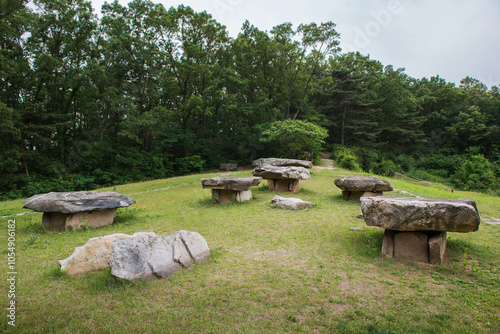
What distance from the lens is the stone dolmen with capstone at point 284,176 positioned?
10414 millimetres

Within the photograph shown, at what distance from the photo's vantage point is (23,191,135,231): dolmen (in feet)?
19.7

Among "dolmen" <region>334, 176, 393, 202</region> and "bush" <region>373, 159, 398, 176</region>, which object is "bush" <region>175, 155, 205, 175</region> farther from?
"dolmen" <region>334, 176, 393, 202</region>

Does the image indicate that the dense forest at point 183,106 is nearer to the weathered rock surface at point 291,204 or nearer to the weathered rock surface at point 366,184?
the weathered rock surface at point 366,184

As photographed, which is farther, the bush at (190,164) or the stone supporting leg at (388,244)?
the bush at (190,164)

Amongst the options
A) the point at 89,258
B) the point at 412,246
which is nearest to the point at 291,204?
the point at 412,246

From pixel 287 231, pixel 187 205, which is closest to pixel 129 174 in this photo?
pixel 187 205

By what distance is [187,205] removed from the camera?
30.4 feet

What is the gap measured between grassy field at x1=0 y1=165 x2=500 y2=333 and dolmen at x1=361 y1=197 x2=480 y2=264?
0.22m

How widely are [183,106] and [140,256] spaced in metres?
23.3

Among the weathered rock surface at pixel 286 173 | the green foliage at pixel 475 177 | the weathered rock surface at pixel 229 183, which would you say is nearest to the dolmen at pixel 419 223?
the weathered rock surface at pixel 229 183

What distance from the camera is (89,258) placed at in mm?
4039

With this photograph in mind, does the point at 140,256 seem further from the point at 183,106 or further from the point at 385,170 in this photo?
the point at 385,170

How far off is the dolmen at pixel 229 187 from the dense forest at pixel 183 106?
10.7m

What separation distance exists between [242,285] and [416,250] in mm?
3010
